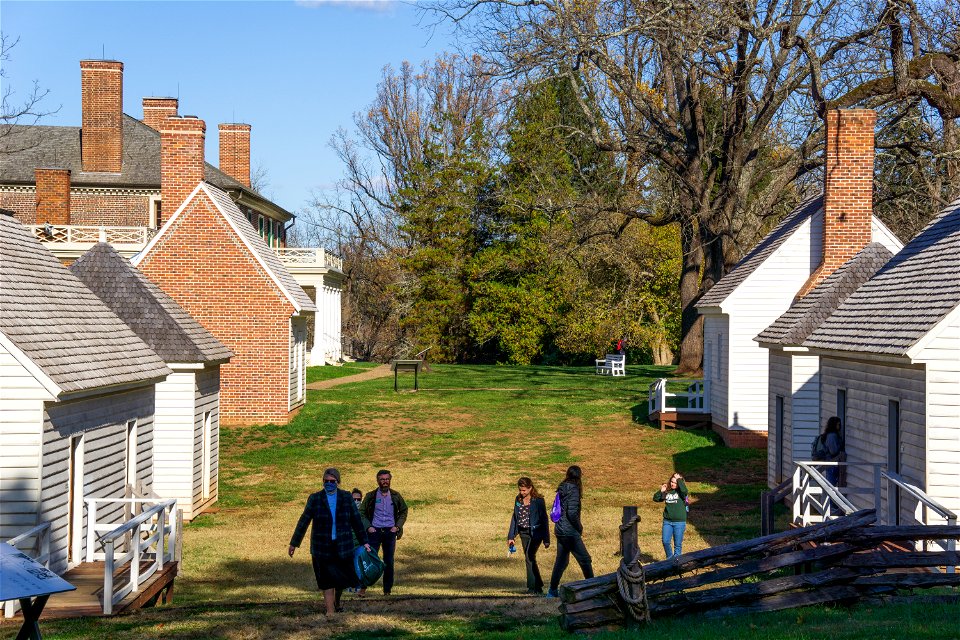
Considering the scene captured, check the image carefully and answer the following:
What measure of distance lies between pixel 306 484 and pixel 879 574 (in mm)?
16202

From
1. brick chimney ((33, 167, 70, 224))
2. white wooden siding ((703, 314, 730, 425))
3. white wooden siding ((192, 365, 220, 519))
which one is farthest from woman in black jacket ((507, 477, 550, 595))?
brick chimney ((33, 167, 70, 224))

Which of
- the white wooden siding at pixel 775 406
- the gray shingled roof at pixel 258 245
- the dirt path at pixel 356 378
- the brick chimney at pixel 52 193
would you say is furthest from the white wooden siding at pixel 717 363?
the brick chimney at pixel 52 193

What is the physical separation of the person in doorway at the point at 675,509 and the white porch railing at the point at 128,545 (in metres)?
7.25

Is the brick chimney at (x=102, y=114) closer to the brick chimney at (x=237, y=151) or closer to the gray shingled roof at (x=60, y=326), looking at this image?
the brick chimney at (x=237, y=151)

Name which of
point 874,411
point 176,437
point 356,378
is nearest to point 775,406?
point 874,411

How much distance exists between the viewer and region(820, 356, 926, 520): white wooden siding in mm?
14883

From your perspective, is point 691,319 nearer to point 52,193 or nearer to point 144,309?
point 144,309

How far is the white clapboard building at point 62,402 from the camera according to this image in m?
13.5

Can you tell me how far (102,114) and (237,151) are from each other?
6221mm

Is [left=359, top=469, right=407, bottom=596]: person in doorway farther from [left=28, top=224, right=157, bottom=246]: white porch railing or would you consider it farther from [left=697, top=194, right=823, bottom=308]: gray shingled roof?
[left=28, top=224, right=157, bottom=246]: white porch railing

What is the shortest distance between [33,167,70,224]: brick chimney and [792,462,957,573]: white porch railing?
3687cm

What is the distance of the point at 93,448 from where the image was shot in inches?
611

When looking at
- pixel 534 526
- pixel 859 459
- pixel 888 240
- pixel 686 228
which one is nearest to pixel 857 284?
pixel 888 240

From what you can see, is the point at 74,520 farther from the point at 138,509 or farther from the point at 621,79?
the point at 621,79
